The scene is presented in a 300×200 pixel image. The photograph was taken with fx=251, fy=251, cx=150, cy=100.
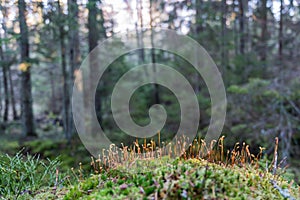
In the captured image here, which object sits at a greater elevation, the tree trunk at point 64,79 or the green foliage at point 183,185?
the tree trunk at point 64,79

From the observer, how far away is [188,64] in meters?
11.4

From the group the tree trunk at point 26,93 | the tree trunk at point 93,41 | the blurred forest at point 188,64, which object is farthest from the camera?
the tree trunk at point 93,41

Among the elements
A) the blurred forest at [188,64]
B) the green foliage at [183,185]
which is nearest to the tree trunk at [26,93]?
the blurred forest at [188,64]

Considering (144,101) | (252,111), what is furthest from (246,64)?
(144,101)

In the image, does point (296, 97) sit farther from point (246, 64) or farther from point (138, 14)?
point (138, 14)

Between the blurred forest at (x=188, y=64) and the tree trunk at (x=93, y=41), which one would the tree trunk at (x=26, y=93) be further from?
the tree trunk at (x=93, y=41)

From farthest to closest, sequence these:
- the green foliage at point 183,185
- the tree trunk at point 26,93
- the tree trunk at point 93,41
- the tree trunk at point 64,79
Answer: the tree trunk at point 93,41 < the tree trunk at point 26,93 < the tree trunk at point 64,79 < the green foliage at point 183,185

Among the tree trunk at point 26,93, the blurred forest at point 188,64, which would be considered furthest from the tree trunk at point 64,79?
the tree trunk at point 26,93

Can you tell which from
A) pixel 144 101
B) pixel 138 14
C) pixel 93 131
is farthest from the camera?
pixel 138 14

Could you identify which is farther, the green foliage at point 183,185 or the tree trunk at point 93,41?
the tree trunk at point 93,41

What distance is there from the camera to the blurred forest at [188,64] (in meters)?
6.91

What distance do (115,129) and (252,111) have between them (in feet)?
17.0

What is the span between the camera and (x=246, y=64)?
9.51 metres

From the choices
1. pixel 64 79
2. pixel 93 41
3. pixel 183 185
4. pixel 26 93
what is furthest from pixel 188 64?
pixel 183 185
